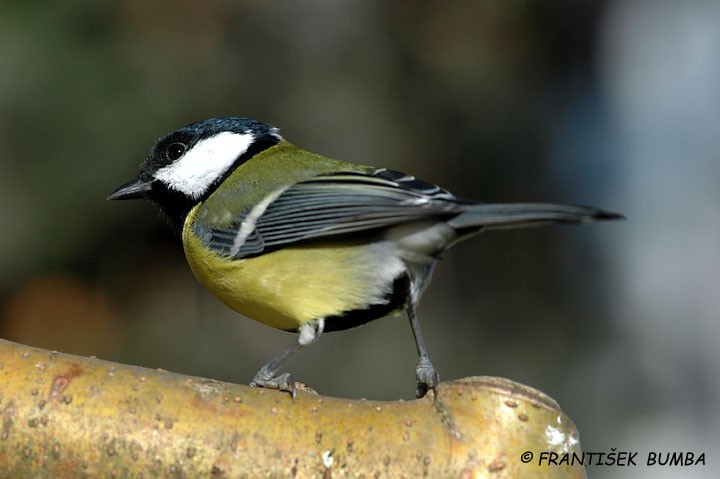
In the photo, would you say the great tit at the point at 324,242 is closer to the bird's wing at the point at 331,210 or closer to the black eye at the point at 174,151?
the bird's wing at the point at 331,210

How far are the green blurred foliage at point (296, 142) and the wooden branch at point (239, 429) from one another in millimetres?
2689

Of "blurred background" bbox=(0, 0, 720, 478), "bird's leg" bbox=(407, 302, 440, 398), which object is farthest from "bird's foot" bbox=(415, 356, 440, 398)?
"blurred background" bbox=(0, 0, 720, 478)

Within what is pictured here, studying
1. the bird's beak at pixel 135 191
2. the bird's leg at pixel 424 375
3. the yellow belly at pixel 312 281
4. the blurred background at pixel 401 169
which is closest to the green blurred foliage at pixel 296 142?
the blurred background at pixel 401 169

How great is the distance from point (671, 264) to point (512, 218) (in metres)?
3.25

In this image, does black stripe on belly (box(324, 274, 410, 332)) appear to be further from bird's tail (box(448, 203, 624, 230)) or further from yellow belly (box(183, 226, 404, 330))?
bird's tail (box(448, 203, 624, 230))

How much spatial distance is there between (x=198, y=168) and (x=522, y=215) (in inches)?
35.6

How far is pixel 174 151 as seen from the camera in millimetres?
2043

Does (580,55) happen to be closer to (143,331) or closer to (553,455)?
(143,331)

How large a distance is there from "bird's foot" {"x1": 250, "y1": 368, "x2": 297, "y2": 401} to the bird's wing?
243 millimetres

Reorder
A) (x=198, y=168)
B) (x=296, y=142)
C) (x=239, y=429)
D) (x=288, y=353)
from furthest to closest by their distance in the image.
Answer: (x=296, y=142) → (x=198, y=168) → (x=288, y=353) → (x=239, y=429)

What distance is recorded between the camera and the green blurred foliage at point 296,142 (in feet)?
12.4

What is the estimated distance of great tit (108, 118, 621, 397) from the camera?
1572 millimetres

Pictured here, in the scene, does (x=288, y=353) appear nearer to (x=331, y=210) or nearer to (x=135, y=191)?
(x=331, y=210)

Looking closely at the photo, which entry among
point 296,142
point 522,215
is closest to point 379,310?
point 522,215
